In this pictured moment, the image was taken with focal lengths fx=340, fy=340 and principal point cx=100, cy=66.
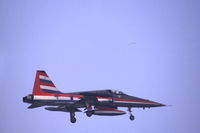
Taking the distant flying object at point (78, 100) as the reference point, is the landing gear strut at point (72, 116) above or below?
below

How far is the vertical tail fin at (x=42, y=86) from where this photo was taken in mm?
33312

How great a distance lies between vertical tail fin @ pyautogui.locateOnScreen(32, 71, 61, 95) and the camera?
33.3 metres

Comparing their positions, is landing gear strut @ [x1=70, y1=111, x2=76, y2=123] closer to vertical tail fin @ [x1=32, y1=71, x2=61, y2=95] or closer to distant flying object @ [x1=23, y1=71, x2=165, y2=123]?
distant flying object @ [x1=23, y1=71, x2=165, y2=123]

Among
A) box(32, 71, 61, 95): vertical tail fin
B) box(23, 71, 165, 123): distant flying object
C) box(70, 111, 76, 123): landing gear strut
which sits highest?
box(32, 71, 61, 95): vertical tail fin

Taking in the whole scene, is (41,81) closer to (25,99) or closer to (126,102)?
(25,99)

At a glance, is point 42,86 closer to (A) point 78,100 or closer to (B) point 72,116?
(A) point 78,100

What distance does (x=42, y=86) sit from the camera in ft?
111

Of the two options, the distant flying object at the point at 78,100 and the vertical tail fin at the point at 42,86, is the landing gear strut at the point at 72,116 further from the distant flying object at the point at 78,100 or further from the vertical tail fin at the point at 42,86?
the vertical tail fin at the point at 42,86

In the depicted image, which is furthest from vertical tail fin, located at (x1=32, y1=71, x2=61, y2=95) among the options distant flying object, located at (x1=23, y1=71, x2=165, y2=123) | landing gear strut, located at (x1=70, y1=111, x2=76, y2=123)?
landing gear strut, located at (x1=70, y1=111, x2=76, y2=123)

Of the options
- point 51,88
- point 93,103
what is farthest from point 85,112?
point 51,88

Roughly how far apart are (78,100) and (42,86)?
402cm

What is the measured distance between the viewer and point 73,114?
1436 inches

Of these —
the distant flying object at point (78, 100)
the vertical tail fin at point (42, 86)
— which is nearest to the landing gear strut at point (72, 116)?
the distant flying object at point (78, 100)

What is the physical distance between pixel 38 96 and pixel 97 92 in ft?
21.1
